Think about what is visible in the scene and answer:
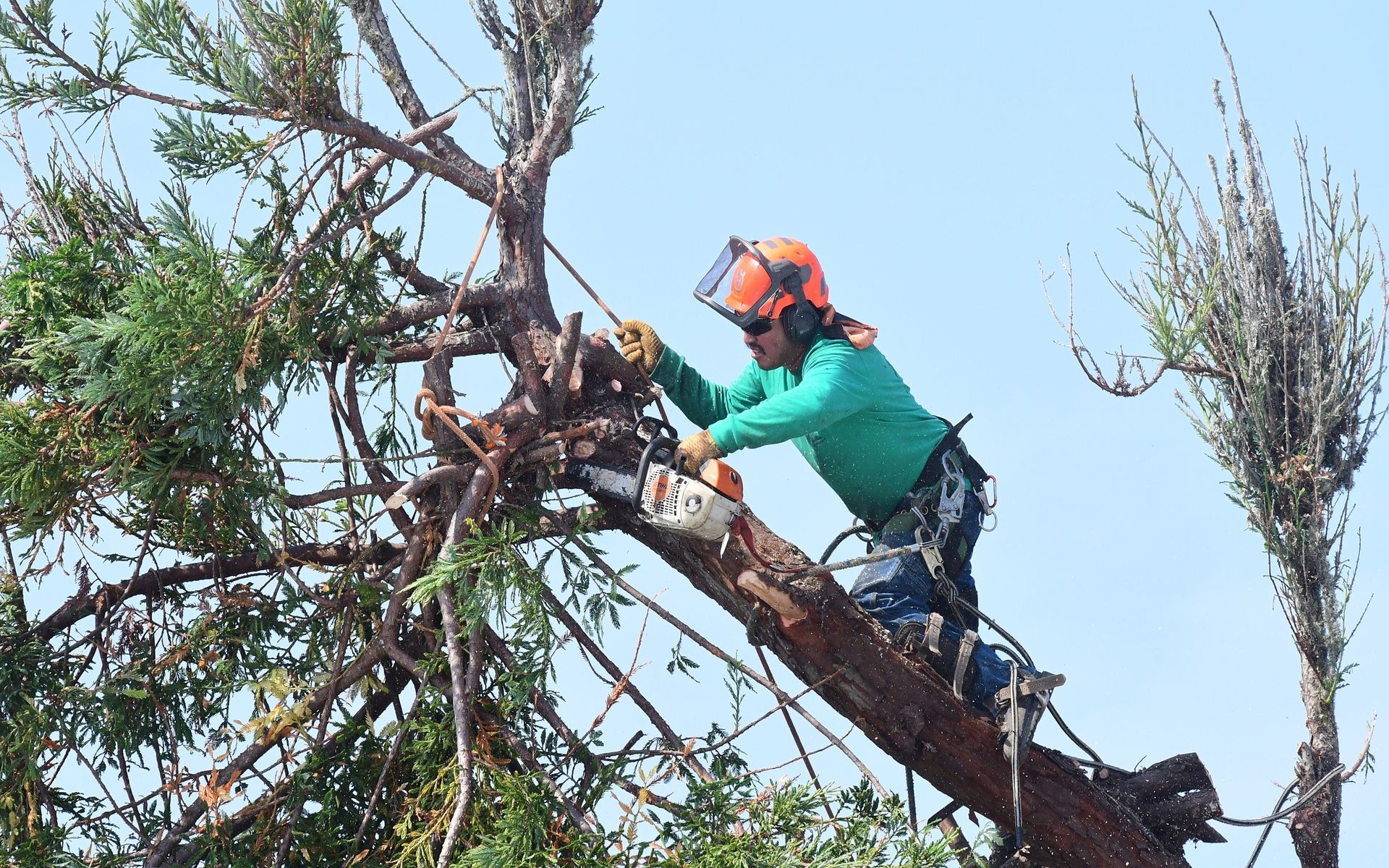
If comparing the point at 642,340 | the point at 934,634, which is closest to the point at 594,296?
the point at 642,340

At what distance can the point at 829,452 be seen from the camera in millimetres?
6027

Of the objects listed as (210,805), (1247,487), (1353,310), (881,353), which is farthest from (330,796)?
(1353,310)

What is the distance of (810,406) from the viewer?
5453 mm

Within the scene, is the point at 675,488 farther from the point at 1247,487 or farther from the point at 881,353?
the point at 1247,487

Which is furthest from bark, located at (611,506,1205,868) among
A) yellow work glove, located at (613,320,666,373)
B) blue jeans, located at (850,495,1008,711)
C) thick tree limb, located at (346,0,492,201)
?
thick tree limb, located at (346,0,492,201)

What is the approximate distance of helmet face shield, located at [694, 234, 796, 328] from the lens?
5.77 m

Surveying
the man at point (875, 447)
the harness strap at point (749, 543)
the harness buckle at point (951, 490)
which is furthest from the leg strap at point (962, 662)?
the harness strap at point (749, 543)

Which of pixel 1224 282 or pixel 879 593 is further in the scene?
pixel 1224 282

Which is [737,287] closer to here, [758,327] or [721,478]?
[758,327]

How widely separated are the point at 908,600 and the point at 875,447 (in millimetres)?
637

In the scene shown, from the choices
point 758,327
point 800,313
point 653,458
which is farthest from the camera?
point 758,327

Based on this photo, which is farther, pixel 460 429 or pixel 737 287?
pixel 737 287

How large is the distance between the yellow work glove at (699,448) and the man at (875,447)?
0.24 meters

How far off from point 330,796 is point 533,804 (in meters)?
0.82
